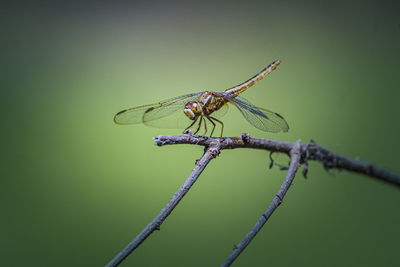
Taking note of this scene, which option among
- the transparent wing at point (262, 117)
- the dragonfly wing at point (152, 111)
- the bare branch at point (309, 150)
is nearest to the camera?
the bare branch at point (309, 150)

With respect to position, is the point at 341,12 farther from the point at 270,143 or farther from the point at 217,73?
the point at 270,143

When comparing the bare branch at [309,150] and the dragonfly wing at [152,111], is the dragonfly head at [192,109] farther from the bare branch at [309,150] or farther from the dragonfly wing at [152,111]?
the bare branch at [309,150]

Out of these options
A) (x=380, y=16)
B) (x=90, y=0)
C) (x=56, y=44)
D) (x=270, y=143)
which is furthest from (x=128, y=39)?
(x=270, y=143)

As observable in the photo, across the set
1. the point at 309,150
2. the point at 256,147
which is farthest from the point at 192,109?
the point at 309,150

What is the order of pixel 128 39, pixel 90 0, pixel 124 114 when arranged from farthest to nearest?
pixel 90 0 < pixel 128 39 < pixel 124 114

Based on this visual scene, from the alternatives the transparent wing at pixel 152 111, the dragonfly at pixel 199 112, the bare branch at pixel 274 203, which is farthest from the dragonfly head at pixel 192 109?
the bare branch at pixel 274 203

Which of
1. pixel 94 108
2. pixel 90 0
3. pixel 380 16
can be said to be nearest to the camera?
pixel 94 108

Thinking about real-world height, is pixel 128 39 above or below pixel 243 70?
below
